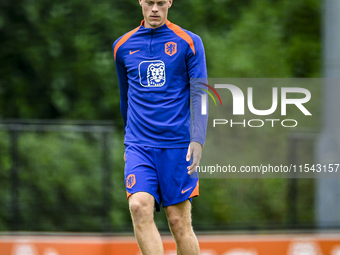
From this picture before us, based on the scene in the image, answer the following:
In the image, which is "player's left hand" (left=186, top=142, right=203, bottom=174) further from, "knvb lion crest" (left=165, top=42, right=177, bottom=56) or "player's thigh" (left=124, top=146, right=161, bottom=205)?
"knvb lion crest" (left=165, top=42, right=177, bottom=56)

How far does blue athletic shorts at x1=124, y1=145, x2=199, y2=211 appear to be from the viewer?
3539 mm

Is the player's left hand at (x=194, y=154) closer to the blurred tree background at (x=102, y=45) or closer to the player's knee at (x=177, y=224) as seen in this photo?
the player's knee at (x=177, y=224)

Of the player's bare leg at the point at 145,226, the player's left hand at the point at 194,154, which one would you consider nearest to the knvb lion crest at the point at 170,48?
the player's left hand at the point at 194,154

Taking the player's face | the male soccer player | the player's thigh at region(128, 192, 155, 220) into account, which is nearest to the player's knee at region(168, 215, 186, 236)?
the male soccer player

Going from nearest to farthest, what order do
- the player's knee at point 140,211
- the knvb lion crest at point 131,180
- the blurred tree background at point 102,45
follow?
the player's knee at point 140,211
the knvb lion crest at point 131,180
the blurred tree background at point 102,45

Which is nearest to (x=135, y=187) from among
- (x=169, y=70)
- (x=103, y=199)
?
(x=169, y=70)

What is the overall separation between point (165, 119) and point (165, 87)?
22cm

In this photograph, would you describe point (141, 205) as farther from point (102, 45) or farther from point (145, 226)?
point (102, 45)

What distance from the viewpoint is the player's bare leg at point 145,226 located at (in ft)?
11.3

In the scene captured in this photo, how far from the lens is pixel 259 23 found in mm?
9719

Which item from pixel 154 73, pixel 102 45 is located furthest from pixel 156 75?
pixel 102 45

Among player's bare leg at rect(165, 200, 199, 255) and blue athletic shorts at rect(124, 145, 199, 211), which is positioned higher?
blue athletic shorts at rect(124, 145, 199, 211)

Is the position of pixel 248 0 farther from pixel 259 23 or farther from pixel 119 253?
pixel 119 253

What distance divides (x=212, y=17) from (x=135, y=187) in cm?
698
